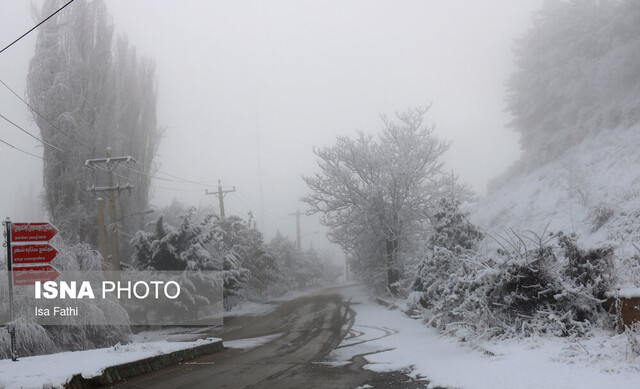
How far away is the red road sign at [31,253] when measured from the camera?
10255 millimetres

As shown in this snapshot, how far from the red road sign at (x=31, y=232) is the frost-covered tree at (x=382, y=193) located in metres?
21.4

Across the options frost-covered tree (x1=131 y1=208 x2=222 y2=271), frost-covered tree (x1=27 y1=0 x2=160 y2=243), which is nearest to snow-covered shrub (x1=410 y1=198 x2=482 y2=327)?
frost-covered tree (x1=131 y1=208 x2=222 y2=271)

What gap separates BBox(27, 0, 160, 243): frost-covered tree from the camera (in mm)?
32500

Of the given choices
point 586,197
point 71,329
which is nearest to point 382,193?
point 586,197

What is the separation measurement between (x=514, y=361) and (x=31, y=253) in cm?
857

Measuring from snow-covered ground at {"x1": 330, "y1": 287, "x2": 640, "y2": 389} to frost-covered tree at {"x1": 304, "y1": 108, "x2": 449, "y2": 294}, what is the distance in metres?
17.1

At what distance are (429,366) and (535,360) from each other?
2105 millimetres

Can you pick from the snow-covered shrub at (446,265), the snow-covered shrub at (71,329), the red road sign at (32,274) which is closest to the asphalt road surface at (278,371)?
the red road sign at (32,274)

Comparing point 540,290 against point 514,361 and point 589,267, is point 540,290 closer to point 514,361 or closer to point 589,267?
point 589,267

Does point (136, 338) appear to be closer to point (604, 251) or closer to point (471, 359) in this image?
point (471, 359)

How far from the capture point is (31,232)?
1040cm

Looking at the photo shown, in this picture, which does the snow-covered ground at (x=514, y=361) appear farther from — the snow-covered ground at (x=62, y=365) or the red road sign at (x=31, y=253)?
the red road sign at (x=31, y=253)

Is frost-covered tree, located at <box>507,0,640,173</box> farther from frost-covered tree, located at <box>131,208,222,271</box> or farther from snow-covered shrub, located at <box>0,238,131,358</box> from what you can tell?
snow-covered shrub, located at <box>0,238,131,358</box>

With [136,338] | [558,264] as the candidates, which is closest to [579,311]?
[558,264]
